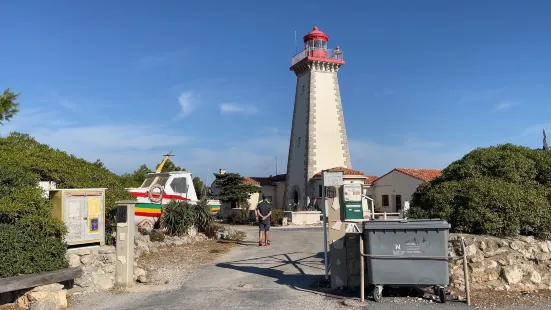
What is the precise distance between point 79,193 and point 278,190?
1045 inches

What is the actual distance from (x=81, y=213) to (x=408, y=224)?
19.4 ft

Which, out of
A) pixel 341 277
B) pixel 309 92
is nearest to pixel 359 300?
pixel 341 277

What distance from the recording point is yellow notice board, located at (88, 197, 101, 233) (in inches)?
338

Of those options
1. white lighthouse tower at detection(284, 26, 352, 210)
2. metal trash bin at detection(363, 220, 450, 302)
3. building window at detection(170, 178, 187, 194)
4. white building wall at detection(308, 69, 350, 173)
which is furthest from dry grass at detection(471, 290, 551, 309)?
white building wall at detection(308, 69, 350, 173)

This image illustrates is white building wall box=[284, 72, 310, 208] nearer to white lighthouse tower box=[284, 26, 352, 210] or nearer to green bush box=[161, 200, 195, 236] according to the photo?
white lighthouse tower box=[284, 26, 352, 210]

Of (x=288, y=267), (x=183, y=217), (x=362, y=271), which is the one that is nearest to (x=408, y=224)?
(x=362, y=271)

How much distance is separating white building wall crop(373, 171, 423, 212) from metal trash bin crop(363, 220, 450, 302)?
74.5ft

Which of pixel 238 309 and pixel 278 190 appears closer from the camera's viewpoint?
pixel 238 309

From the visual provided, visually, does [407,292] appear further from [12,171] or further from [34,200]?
[12,171]

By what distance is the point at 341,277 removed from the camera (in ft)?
26.1

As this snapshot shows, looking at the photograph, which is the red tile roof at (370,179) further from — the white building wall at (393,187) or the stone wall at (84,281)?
the stone wall at (84,281)

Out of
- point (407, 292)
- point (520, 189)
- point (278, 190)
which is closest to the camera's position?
point (407, 292)

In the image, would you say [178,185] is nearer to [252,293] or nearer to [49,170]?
[49,170]

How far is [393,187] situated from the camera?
31125 mm
